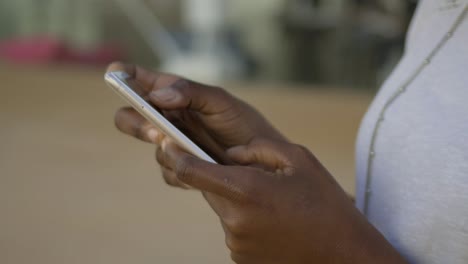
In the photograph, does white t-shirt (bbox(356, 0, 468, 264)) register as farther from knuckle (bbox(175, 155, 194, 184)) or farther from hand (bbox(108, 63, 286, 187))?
knuckle (bbox(175, 155, 194, 184))

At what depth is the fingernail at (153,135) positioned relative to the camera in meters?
0.67

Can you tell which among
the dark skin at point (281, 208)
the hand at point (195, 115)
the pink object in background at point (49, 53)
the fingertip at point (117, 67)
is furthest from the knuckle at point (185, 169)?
the pink object in background at point (49, 53)

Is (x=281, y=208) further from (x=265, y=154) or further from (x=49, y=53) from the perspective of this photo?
(x=49, y=53)

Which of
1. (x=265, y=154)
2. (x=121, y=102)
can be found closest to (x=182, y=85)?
(x=265, y=154)

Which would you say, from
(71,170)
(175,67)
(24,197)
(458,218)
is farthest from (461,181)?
(175,67)

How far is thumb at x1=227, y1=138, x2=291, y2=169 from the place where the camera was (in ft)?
1.75

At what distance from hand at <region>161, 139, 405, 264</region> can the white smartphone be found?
0.09ft

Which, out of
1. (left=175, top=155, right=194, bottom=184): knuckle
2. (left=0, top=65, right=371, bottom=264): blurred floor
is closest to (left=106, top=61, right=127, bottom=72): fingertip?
(left=175, top=155, right=194, bottom=184): knuckle

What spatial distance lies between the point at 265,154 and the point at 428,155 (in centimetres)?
17

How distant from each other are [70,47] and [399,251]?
5.53 metres

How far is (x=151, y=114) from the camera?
0.61m

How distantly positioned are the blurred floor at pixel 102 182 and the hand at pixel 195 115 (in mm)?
916

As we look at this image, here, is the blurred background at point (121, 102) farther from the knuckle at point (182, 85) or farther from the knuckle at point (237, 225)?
the knuckle at point (237, 225)

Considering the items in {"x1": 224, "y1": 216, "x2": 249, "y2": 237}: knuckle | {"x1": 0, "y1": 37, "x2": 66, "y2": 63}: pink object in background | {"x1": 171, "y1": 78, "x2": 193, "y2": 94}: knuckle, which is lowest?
{"x1": 0, "y1": 37, "x2": 66, "y2": 63}: pink object in background
